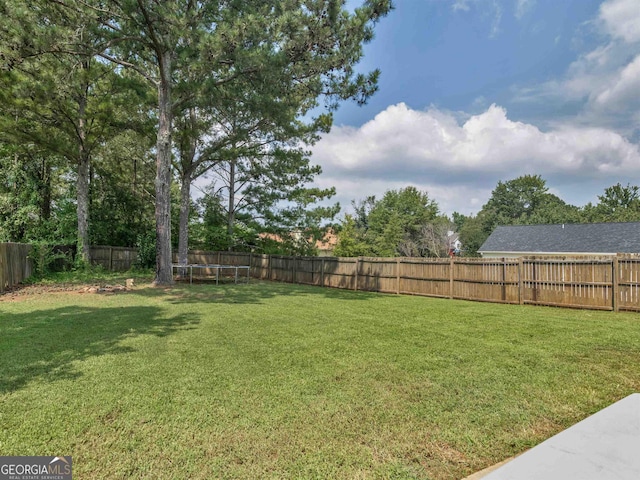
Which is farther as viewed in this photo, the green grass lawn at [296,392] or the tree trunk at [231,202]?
the tree trunk at [231,202]

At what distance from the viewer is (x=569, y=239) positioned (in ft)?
65.6

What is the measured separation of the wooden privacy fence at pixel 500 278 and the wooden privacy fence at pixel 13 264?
31.5 feet

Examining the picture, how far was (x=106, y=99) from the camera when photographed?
44.1ft

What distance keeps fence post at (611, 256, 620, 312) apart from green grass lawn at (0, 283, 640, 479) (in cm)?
187

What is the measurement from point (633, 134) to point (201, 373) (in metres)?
23.9

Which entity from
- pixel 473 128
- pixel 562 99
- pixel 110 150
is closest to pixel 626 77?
pixel 562 99

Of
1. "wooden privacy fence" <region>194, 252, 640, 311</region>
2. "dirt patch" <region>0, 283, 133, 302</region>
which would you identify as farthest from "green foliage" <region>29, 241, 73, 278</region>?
"wooden privacy fence" <region>194, 252, 640, 311</region>

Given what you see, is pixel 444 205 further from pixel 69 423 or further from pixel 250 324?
pixel 69 423

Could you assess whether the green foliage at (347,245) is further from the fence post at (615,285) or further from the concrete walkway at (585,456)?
the concrete walkway at (585,456)

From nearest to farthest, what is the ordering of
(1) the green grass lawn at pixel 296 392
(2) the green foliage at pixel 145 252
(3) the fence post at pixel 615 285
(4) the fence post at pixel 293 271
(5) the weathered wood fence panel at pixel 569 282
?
(1) the green grass lawn at pixel 296 392, (3) the fence post at pixel 615 285, (5) the weathered wood fence panel at pixel 569 282, (4) the fence post at pixel 293 271, (2) the green foliage at pixel 145 252

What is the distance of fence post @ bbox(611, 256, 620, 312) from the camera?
7400mm

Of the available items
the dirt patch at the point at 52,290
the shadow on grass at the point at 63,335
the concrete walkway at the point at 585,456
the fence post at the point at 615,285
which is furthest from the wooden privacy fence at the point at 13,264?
the fence post at the point at 615,285

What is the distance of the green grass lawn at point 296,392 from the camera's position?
211 cm

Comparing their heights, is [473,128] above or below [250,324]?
above
